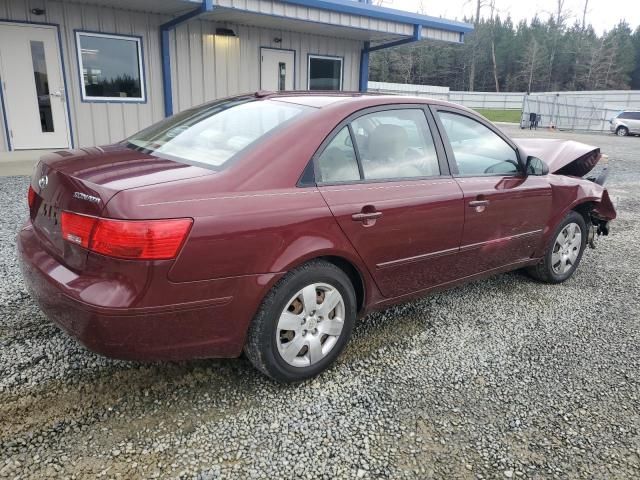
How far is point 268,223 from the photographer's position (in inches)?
94.4

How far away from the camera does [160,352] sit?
2307 mm

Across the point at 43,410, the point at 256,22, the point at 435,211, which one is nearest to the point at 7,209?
the point at 43,410

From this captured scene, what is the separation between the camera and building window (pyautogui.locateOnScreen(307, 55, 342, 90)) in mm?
12172

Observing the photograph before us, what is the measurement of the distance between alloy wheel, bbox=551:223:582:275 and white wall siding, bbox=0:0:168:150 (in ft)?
27.3

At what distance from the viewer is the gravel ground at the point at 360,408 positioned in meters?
2.20

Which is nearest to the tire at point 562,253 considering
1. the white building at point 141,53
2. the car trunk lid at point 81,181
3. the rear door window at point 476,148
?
the rear door window at point 476,148

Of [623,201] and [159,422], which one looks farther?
[623,201]

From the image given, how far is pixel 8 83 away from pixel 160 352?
27.7 feet

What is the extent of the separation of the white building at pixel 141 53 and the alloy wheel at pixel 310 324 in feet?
24.4

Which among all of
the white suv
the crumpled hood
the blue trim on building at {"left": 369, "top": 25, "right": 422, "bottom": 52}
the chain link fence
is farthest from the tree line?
the crumpled hood

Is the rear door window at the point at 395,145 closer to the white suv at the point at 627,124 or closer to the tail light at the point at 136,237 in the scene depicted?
the tail light at the point at 136,237

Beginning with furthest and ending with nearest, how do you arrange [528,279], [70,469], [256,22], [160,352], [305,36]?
1. [305,36]
2. [256,22]
3. [528,279]
4. [160,352]
5. [70,469]

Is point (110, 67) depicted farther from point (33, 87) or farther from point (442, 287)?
point (442, 287)

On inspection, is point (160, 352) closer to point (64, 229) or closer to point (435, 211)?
point (64, 229)
